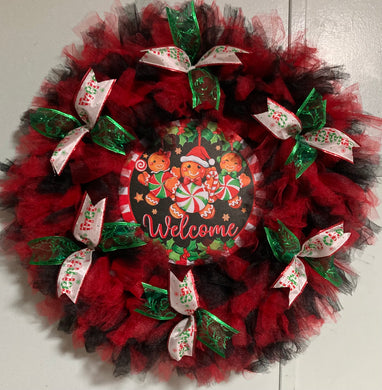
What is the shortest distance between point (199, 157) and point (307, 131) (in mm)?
204

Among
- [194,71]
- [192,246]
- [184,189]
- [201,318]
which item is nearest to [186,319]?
[201,318]

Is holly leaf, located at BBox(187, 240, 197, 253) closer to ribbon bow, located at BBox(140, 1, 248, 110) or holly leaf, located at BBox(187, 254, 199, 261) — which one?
holly leaf, located at BBox(187, 254, 199, 261)

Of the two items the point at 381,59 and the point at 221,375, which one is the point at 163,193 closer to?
the point at 221,375

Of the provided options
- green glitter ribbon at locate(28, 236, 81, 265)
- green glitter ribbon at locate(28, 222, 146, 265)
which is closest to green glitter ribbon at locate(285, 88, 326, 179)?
green glitter ribbon at locate(28, 222, 146, 265)

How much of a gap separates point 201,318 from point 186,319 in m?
0.03

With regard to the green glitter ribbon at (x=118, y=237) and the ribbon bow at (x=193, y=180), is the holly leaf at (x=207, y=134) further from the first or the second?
the green glitter ribbon at (x=118, y=237)

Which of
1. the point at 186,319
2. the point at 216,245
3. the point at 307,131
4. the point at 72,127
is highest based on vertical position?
the point at 307,131

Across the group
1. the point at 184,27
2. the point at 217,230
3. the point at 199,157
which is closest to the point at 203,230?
the point at 217,230

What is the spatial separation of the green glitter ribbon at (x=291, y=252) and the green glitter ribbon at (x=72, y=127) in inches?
11.8

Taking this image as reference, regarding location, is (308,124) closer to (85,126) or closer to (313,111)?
(313,111)

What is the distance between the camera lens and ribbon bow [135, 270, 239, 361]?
0.75 m

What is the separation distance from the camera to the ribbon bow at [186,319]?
0.75m

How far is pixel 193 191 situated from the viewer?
0.79 m

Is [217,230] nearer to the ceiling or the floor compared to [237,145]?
nearer to the floor
